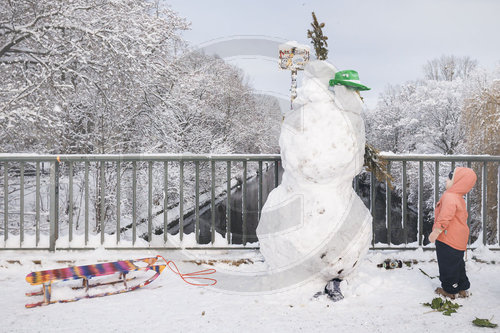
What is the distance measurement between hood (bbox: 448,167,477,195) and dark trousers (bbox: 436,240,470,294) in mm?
437

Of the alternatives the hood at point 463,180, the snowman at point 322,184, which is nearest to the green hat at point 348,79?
the snowman at point 322,184

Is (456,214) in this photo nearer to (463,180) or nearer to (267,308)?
(463,180)

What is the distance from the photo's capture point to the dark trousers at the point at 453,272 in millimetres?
2707

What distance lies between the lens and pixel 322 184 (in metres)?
2.63

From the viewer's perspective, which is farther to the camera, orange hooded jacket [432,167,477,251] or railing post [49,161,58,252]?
railing post [49,161,58,252]

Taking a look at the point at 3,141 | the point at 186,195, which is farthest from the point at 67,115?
the point at 186,195

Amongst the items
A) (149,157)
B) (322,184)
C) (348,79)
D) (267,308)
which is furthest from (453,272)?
(149,157)

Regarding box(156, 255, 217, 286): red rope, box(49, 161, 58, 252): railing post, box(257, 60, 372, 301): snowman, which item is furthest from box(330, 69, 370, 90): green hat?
box(49, 161, 58, 252): railing post

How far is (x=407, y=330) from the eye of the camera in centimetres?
224

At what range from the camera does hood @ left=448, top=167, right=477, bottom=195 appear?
9.13 ft

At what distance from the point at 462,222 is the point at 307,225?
4.01 feet

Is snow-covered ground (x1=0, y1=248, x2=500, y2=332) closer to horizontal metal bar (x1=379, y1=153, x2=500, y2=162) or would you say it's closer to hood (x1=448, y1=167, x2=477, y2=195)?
hood (x1=448, y1=167, x2=477, y2=195)

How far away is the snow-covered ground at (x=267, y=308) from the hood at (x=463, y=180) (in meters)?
0.82

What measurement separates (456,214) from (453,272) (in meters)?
0.43
